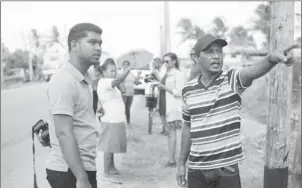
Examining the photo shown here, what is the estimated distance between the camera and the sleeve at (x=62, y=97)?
93.5 inches

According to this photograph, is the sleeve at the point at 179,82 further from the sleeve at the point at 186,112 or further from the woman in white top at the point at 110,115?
the sleeve at the point at 186,112

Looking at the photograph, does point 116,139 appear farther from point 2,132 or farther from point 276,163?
Result: point 2,132

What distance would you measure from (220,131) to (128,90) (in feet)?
26.5

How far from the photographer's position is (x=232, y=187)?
283 cm

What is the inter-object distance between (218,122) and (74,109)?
1.02m

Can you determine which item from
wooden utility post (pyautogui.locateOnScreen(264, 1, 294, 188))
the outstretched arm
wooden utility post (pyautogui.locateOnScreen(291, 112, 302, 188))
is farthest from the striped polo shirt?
wooden utility post (pyautogui.locateOnScreen(291, 112, 302, 188))

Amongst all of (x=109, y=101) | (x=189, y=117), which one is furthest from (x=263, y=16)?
Answer: (x=189, y=117)

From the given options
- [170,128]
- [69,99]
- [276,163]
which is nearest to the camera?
[69,99]

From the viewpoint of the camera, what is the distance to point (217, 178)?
287 cm

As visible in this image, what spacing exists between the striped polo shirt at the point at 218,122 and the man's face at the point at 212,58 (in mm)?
71

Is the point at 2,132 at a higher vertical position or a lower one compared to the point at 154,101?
lower

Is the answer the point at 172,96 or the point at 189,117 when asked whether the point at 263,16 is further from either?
the point at 189,117

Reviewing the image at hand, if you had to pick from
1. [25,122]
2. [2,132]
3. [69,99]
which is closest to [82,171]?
[69,99]

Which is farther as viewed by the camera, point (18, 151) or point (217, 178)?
point (18, 151)
